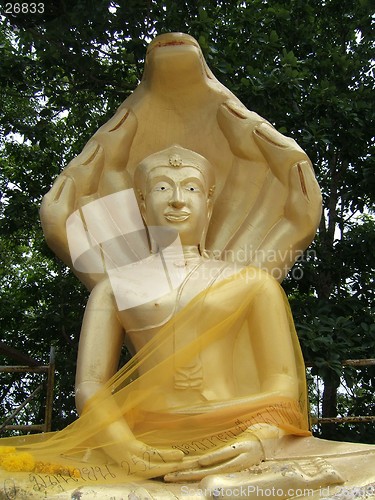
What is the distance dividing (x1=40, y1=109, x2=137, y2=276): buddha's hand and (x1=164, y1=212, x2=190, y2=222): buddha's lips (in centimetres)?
54

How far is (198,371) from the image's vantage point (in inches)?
148

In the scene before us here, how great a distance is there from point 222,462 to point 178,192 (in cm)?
168

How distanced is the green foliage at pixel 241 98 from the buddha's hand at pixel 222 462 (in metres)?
2.83

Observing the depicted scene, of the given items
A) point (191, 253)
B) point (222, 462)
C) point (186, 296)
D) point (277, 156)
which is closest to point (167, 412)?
point (222, 462)

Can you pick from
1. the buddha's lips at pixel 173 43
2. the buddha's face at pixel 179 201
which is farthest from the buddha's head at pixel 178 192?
the buddha's lips at pixel 173 43

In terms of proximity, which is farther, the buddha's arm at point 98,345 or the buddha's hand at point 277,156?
the buddha's hand at point 277,156

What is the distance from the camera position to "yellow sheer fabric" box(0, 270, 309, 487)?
3.26 meters

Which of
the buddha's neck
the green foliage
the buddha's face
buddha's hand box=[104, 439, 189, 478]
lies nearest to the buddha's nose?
the buddha's face

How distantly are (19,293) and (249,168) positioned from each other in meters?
4.60

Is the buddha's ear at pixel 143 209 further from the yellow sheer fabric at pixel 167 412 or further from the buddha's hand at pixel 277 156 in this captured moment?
the yellow sheer fabric at pixel 167 412


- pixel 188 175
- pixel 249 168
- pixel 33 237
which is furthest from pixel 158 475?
pixel 33 237

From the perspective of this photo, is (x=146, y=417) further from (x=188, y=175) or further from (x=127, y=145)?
(x=127, y=145)

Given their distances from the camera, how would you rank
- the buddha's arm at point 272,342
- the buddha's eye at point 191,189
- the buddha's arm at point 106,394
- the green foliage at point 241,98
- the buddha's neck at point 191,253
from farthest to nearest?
the green foliage at point 241,98 → the buddha's eye at point 191,189 → the buddha's neck at point 191,253 → the buddha's arm at point 272,342 → the buddha's arm at point 106,394

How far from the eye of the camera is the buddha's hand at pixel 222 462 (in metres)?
3.12
